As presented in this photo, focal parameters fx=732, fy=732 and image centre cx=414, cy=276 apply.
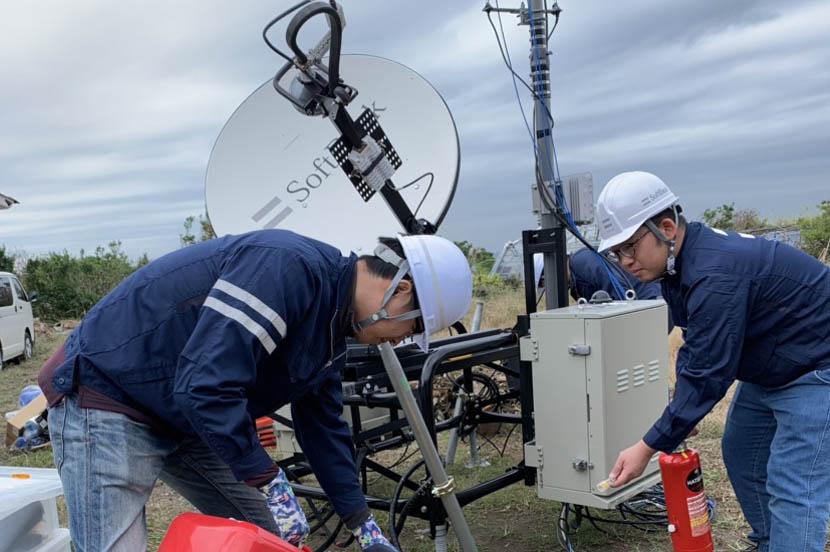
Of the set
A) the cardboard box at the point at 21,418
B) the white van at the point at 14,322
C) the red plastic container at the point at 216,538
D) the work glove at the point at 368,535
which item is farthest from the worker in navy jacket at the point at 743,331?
the white van at the point at 14,322

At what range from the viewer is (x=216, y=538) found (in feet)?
5.36

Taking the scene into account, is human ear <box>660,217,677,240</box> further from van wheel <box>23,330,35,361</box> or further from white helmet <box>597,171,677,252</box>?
van wheel <box>23,330,35,361</box>

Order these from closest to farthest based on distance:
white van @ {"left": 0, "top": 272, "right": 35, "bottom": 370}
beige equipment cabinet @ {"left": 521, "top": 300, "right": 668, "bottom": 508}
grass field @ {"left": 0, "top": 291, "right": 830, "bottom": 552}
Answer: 1. beige equipment cabinet @ {"left": 521, "top": 300, "right": 668, "bottom": 508}
2. grass field @ {"left": 0, "top": 291, "right": 830, "bottom": 552}
3. white van @ {"left": 0, "top": 272, "right": 35, "bottom": 370}

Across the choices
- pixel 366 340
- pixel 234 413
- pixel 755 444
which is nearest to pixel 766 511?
pixel 755 444

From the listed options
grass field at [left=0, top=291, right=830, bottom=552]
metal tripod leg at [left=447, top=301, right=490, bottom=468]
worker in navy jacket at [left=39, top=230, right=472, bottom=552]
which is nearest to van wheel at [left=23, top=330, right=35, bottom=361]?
grass field at [left=0, top=291, right=830, bottom=552]

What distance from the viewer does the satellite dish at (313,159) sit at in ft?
12.5

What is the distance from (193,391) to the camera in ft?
5.38

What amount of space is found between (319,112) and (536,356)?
150cm

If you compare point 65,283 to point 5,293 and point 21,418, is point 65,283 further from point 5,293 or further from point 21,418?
point 21,418

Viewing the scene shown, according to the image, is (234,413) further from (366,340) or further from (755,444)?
(755,444)

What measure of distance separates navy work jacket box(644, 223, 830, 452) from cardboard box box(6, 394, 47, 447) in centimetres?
571

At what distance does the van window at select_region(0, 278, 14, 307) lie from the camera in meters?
12.1

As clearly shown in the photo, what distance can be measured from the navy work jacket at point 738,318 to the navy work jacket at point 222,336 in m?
1.11

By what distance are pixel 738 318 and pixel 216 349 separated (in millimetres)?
1573
